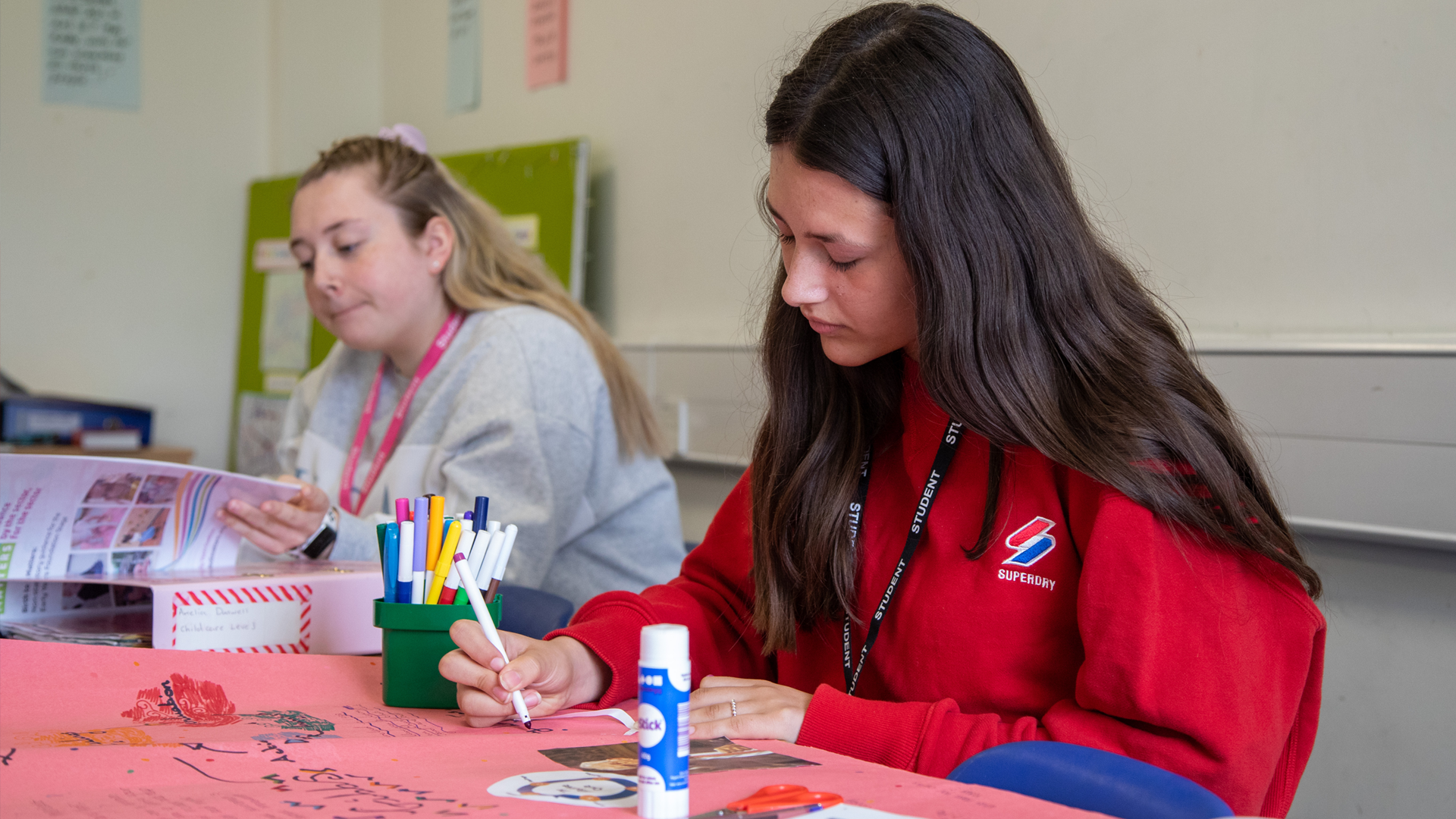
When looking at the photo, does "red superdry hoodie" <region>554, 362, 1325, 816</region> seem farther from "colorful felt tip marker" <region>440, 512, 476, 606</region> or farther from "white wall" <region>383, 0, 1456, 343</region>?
"white wall" <region>383, 0, 1456, 343</region>

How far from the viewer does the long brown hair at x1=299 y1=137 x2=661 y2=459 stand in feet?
5.96

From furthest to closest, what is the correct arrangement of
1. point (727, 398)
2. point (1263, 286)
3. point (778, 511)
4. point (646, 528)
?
point (727, 398)
point (646, 528)
point (1263, 286)
point (778, 511)

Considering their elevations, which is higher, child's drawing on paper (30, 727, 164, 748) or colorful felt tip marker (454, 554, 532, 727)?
colorful felt tip marker (454, 554, 532, 727)

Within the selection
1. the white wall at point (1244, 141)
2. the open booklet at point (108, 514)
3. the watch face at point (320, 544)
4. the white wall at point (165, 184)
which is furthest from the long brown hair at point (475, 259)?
the white wall at point (165, 184)

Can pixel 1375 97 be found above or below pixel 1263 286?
above

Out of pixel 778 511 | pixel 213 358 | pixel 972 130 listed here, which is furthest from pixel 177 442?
pixel 972 130

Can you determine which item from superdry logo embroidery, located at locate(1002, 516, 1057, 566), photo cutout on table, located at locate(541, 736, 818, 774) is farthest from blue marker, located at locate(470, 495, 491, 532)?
superdry logo embroidery, located at locate(1002, 516, 1057, 566)

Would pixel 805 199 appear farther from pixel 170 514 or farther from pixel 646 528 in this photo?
pixel 646 528

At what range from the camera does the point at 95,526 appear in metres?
1.09

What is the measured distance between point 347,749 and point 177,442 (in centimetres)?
308

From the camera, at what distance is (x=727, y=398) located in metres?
2.27

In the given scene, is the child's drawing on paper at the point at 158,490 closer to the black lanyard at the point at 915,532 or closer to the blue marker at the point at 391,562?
the blue marker at the point at 391,562

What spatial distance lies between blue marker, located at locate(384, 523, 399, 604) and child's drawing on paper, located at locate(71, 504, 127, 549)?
1.26 ft

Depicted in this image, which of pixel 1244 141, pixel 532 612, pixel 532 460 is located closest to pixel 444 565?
pixel 532 612
